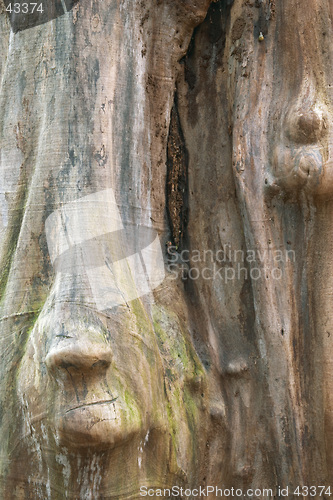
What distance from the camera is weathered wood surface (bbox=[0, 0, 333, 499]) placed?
163 centimetres

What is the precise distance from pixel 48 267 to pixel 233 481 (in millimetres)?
782

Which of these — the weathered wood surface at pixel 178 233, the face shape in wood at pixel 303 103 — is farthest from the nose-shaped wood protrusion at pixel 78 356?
the face shape in wood at pixel 303 103

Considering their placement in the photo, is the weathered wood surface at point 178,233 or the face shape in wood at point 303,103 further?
the face shape in wood at point 303,103

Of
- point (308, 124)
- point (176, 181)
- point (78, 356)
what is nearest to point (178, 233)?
point (176, 181)

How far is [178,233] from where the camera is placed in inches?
79.3

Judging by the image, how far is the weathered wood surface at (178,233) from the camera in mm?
1633

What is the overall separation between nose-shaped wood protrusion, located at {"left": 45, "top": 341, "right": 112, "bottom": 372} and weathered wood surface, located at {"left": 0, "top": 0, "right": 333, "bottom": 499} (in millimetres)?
19

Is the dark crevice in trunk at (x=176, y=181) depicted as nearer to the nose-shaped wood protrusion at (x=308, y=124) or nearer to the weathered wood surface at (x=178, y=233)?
the weathered wood surface at (x=178, y=233)

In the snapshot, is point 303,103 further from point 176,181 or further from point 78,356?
point 78,356

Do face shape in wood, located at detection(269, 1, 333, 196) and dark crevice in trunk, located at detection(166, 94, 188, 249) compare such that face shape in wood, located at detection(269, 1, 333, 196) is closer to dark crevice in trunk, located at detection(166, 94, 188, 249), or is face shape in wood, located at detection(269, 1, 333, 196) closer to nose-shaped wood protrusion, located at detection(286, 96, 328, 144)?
nose-shaped wood protrusion, located at detection(286, 96, 328, 144)

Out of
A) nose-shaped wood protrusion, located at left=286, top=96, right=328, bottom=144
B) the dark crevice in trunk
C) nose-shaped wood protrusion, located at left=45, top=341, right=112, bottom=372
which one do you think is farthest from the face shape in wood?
nose-shaped wood protrusion, located at left=45, top=341, right=112, bottom=372

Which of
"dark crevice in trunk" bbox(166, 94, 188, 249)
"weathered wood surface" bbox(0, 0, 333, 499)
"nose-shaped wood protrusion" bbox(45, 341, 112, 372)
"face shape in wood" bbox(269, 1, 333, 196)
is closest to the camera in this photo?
"nose-shaped wood protrusion" bbox(45, 341, 112, 372)

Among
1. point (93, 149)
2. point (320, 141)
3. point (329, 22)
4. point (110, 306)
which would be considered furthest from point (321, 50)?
point (110, 306)

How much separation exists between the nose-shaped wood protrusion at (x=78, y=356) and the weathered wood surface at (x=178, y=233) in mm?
19
